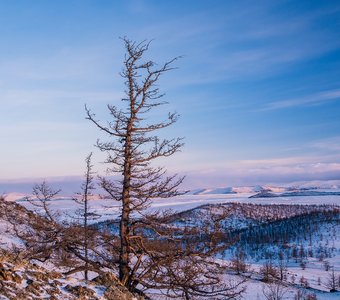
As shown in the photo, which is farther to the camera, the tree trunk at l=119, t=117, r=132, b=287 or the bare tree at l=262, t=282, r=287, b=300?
the bare tree at l=262, t=282, r=287, b=300

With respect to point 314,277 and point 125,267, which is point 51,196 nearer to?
point 125,267

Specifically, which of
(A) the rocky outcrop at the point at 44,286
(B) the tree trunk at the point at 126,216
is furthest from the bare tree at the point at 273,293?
(A) the rocky outcrop at the point at 44,286

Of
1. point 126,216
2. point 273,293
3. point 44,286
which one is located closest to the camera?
point 44,286

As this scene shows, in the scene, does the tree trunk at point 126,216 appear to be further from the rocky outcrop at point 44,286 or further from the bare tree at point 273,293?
the bare tree at point 273,293

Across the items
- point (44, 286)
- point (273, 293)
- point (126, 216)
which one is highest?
point (126, 216)

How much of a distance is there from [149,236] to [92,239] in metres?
1.73

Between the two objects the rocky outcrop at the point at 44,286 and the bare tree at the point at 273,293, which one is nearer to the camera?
the rocky outcrop at the point at 44,286

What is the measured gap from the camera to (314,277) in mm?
108438

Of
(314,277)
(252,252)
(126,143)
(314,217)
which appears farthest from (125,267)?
(314,217)

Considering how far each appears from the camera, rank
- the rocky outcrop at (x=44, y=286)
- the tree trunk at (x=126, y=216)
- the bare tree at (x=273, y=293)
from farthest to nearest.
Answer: the bare tree at (x=273, y=293)
the tree trunk at (x=126, y=216)
the rocky outcrop at (x=44, y=286)

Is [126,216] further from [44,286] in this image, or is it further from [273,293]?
[273,293]

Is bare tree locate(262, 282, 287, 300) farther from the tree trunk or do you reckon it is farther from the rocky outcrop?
the rocky outcrop

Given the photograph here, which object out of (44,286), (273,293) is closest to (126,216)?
(44,286)

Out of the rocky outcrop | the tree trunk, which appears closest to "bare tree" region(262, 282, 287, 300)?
Result: the tree trunk
